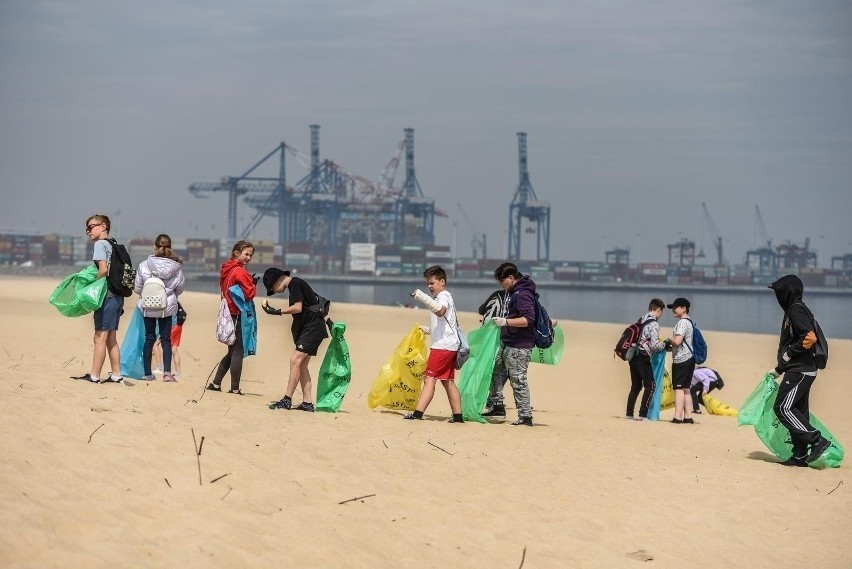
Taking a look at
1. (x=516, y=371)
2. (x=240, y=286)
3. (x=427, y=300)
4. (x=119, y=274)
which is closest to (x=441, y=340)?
(x=427, y=300)

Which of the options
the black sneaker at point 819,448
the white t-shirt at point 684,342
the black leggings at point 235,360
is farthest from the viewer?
the white t-shirt at point 684,342

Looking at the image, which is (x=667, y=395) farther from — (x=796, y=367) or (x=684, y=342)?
(x=796, y=367)

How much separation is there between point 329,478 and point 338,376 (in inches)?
113

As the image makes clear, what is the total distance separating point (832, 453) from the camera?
27.5ft

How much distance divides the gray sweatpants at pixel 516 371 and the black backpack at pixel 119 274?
2.92 metres

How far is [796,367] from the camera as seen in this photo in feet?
25.9

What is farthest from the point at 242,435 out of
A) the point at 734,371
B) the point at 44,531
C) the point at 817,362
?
the point at 734,371

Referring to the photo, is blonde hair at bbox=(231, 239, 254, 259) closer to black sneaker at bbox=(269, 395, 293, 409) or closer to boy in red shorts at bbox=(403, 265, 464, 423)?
black sneaker at bbox=(269, 395, 293, 409)

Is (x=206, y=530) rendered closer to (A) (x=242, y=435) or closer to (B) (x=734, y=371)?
(A) (x=242, y=435)

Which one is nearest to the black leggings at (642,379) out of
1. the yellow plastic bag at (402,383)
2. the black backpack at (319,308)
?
the yellow plastic bag at (402,383)

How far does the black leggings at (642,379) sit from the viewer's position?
10688 mm

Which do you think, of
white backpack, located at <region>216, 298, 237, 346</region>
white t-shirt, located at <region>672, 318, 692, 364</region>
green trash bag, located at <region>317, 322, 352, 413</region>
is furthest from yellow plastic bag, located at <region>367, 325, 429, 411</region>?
white t-shirt, located at <region>672, 318, 692, 364</region>

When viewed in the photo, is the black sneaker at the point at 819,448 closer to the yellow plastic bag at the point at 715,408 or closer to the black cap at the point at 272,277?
the black cap at the point at 272,277

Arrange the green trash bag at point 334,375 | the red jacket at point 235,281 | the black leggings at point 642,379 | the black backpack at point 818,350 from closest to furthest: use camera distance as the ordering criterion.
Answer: the black backpack at point 818,350, the green trash bag at point 334,375, the red jacket at point 235,281, the black leggings at point 642,379
